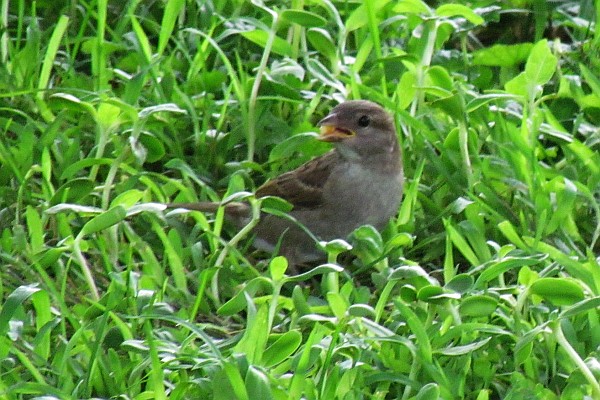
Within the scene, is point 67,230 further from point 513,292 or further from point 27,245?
point 513,292

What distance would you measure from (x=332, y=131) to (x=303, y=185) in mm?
256

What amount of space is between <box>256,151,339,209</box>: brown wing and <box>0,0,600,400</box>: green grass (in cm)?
10

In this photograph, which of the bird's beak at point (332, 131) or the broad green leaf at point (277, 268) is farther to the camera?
the bird's beak at point (332, 131)

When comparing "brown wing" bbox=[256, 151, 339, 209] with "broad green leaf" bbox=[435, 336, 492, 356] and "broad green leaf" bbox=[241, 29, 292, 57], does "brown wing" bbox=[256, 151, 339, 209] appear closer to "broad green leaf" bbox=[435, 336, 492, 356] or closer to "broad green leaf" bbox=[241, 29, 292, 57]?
"broad green leaf" bbox=[241, 29, 292, 57]

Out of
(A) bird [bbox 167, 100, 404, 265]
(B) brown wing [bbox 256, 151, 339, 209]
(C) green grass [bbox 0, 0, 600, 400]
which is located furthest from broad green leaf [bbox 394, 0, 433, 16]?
(B) brown wing [bbox 256, 151, 339, 209]

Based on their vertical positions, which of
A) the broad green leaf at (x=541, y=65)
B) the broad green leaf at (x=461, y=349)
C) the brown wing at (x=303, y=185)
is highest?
the broad green leaf at (x=541, y=65)

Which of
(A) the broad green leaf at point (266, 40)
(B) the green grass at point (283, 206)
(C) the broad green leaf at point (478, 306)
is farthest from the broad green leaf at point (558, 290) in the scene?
(A) the broad green leaf at point (266, 40)

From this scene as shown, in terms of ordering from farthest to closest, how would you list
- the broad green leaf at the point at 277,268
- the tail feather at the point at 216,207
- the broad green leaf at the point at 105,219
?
the tail feather at the point at 216,207 → the broad green leaf at the point at 105,219 → the broad green leaf at the point at 277,268

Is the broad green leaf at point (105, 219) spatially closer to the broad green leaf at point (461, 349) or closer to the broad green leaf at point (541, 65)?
the broad green leaf at point (461, 349)

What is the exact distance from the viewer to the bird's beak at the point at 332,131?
506 centimetres

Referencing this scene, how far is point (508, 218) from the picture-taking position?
4.91 metres

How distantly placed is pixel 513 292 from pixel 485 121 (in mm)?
1270

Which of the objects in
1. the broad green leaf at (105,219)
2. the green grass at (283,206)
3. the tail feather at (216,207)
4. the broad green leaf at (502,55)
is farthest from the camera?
the broad green leaf at (502,55)

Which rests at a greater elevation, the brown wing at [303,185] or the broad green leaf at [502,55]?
the broad green leaf at [502,55]
